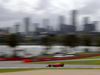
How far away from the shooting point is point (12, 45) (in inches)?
1497

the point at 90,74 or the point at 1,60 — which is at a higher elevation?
the point at 90,74

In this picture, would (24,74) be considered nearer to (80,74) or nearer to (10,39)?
(80,74)

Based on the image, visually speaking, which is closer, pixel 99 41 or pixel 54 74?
pixel 54 74

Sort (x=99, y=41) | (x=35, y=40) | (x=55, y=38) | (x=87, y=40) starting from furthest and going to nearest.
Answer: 1. (x=35, y=40)
2. (x=55, y=38)
3. (x=87, y=40)
4. (x=99, y=41)

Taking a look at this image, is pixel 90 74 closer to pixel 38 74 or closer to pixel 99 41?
pixel 38 74

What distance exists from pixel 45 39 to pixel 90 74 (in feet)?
112

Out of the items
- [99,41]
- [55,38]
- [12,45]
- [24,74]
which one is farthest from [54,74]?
[55,38]

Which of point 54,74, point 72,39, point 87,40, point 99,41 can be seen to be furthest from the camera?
point 87,40

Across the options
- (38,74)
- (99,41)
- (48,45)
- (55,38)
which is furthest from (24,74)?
(55,38)

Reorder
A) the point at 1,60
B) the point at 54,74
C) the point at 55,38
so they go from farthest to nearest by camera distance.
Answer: the point at 55,38 → the point at 1,60 → the point at 54,74

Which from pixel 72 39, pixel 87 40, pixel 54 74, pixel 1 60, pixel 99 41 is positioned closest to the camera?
pixel 54 74

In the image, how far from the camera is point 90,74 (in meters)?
12.4

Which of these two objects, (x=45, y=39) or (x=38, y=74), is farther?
(x=45, y=39)

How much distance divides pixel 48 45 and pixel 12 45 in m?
10.7
